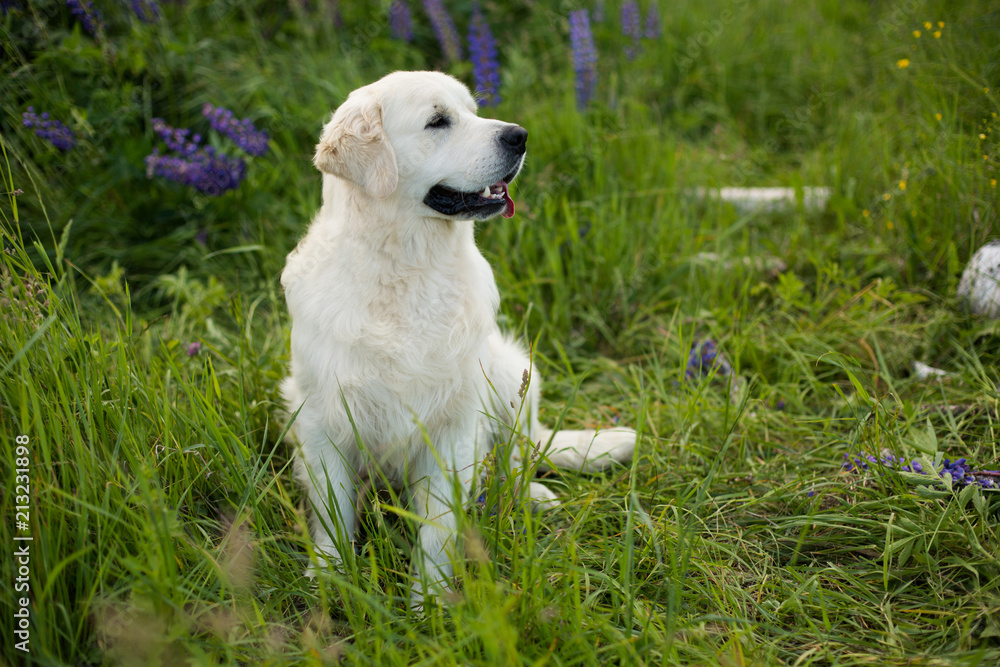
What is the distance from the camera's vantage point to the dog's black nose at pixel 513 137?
2.00 meters

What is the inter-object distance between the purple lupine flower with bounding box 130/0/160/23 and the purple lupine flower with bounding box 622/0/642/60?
2.84 m

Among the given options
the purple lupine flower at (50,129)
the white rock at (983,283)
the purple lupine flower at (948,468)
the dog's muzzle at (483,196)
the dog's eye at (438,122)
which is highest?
the purple lupine flower at (50,129)

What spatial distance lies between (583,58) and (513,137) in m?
2.00

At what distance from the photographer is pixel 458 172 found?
1.97 m

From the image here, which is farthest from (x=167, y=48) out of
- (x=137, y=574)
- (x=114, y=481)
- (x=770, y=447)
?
(x=770, y=447)

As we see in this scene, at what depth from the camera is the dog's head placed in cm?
191

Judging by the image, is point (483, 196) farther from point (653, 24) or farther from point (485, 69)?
point (653, 24)

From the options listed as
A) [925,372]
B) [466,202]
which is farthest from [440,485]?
[925,372]

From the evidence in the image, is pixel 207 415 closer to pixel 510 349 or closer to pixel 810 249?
pixel 510 349

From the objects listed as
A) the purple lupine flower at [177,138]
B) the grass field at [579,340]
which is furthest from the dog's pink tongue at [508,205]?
the purple lupine flower at [177,138]

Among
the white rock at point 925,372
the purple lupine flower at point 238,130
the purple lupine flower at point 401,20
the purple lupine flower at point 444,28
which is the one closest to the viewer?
the white rock at point 925,372

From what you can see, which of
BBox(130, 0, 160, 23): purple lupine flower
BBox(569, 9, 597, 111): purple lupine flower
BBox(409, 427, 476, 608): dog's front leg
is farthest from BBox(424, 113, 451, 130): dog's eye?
BBox(130, 0, 160, 23): purple lupine flower

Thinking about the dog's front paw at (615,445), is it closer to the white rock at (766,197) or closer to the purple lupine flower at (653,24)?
the white rock at (766,197)

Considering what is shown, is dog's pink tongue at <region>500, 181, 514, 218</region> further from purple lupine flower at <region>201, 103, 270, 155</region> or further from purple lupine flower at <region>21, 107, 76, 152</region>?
purple lupine flower at <region>21, 107, 76, 152</region>
